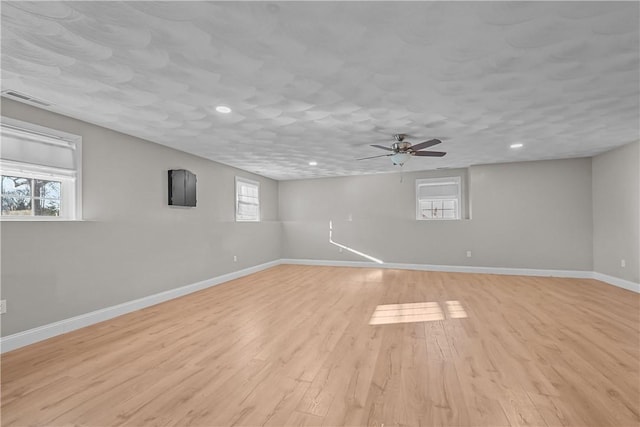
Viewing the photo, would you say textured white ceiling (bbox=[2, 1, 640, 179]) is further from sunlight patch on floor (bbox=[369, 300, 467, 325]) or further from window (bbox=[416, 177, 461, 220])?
window (bbox=[416, 177, 461, 220])

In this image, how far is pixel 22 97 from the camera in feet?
8.94

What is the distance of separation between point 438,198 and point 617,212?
315cm

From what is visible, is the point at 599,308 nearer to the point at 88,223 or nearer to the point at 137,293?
the point at 137,293

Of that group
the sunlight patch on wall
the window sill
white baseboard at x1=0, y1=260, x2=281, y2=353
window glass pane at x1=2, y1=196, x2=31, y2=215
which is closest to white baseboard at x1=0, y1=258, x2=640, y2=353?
white baseboard at x1=0, y1=260, x2=281, y2=353

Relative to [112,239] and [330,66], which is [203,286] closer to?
[112,239]

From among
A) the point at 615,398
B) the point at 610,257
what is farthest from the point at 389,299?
the point at 610,257

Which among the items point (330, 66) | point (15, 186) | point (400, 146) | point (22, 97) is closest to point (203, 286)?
point (15, 186)

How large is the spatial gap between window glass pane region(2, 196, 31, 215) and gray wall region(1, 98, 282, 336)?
234 millimetres

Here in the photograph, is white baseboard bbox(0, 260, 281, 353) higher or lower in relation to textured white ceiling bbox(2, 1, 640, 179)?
lower

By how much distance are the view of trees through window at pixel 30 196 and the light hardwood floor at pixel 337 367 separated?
140cm

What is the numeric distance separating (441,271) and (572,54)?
17.7ft

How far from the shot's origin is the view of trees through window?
2.83m

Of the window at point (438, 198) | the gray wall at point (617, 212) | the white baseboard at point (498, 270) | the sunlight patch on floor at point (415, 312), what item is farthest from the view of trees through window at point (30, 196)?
the gray wall at point (617, 212)

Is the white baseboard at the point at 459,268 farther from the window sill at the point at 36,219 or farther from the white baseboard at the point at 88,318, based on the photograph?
the window sill at the point at 36,219
